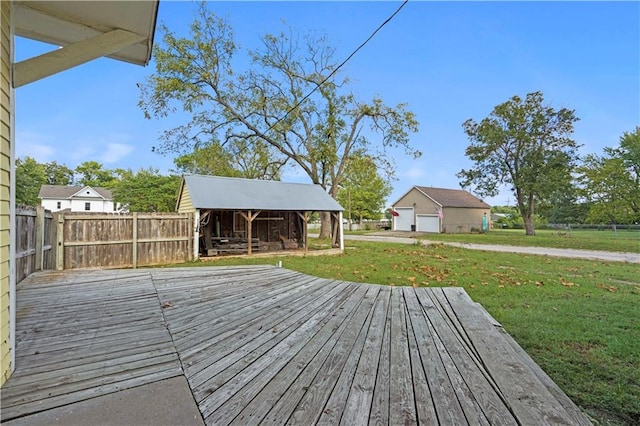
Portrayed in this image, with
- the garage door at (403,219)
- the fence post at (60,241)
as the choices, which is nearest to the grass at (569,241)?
the garage door at (403,219)

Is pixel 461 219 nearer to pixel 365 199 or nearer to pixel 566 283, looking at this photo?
pixel 365 199

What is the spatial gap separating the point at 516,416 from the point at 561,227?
42.4 m

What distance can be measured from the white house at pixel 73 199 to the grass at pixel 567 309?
136ft

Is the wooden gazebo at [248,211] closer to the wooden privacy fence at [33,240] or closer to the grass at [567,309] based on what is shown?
the grass at [567,309]

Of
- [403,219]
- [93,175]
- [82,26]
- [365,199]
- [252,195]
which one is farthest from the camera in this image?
[93,175]

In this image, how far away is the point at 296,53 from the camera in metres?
17.8

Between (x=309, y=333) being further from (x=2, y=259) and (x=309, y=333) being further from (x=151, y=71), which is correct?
(x=151, y=71)

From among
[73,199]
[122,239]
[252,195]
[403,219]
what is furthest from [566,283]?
[73,199]

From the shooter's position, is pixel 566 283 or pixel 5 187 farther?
pixel 566 283

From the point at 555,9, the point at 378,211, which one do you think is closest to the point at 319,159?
the point at 555,9

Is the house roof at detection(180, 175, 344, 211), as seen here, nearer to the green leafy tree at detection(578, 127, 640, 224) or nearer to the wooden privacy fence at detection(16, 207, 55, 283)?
the wooden privacy fence at detection(16, 207, 55, 283)

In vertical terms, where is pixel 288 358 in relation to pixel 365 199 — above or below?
below

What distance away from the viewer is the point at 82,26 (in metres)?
3.22

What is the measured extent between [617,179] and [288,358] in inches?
1208
